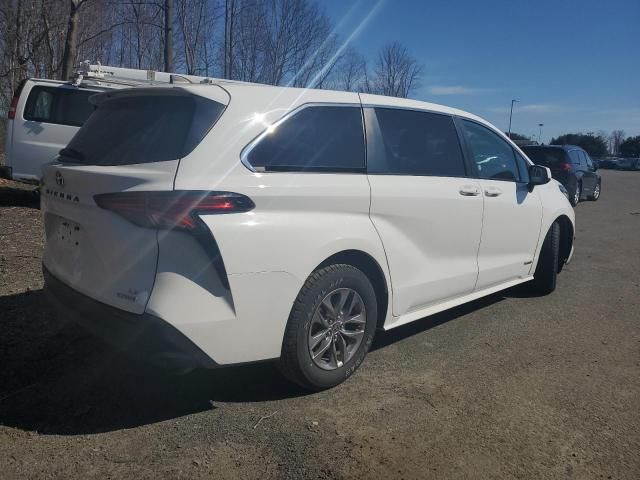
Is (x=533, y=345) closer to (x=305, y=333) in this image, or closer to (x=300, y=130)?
(x=305, y=333)

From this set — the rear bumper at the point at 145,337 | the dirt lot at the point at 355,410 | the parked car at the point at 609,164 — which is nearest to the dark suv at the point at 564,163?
the dirt lot at the point at 355,410

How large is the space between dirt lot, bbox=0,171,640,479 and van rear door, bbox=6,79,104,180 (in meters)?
5.15

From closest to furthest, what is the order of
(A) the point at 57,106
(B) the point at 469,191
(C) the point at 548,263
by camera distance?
(B) the point at 469,191, (C) the point at 548,263, (A) the point at 57,106

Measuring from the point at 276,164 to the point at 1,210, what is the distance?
7.74 meters

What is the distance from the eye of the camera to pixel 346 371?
351 centimetres

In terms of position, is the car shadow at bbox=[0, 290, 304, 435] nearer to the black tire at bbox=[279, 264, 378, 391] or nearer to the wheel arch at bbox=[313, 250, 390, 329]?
the black tire at bbox=[279, 264, 378, 391]

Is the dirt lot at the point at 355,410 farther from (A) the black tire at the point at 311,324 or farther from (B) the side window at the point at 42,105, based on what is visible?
(B) the side window at the point at 42,105

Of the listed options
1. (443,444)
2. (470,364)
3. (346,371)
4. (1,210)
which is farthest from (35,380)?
(1,210)

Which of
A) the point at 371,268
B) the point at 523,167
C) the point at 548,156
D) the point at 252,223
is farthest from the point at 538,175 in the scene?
the point at 548,156

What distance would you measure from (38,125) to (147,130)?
7.35 meters

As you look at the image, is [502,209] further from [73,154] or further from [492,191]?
[73,154]

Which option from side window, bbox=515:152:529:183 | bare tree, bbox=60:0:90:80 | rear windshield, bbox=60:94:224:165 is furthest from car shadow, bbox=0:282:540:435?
bare tree, bbox=60:0:90:80

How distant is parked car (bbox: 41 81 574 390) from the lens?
8.88ft

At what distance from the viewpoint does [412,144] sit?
4.02 m
